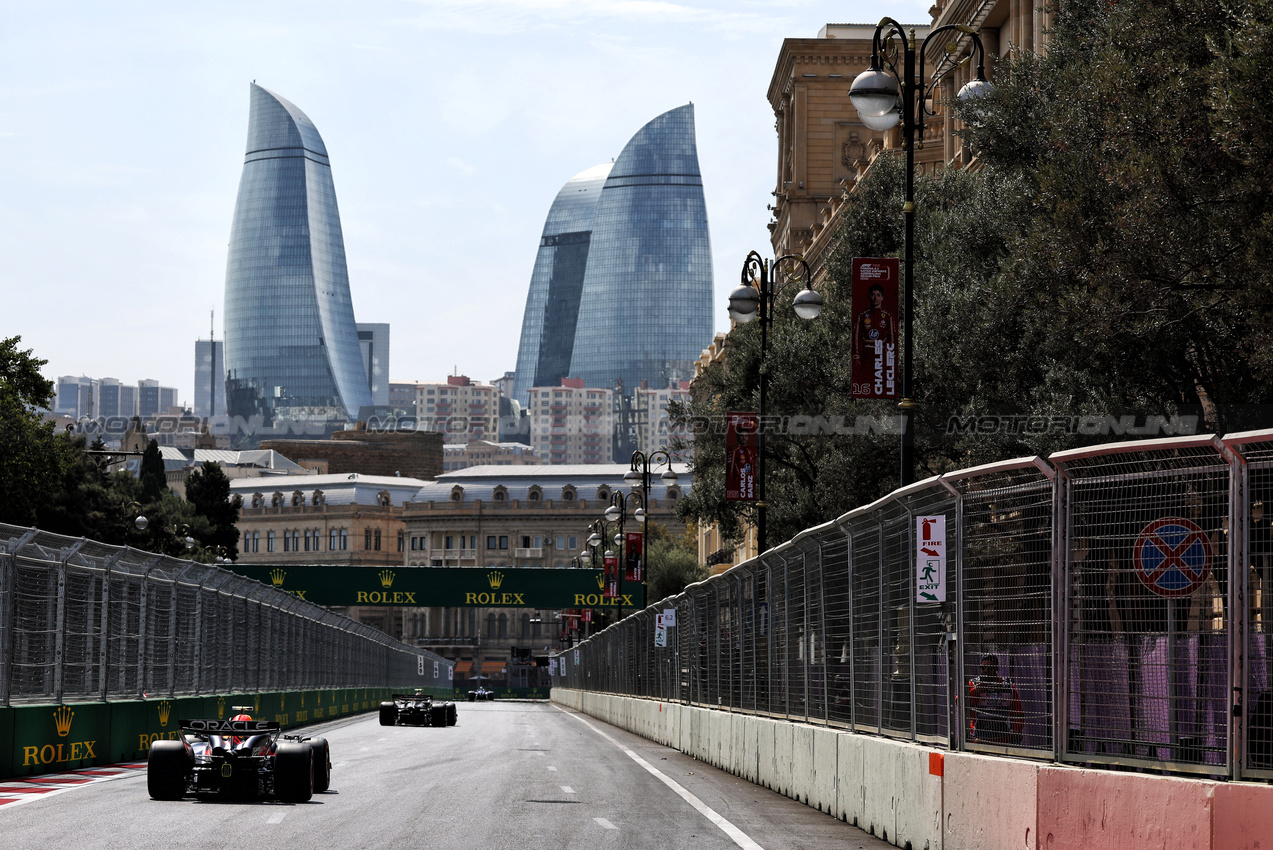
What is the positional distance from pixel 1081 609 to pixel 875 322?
1242 centimetres

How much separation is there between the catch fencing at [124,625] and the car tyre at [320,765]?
13.2ft

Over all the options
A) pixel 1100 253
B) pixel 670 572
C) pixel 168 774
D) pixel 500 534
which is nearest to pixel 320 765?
pixel 168 774

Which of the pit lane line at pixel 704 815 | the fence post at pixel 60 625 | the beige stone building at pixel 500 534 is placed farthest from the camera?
the beige stone building at pixel 500 534

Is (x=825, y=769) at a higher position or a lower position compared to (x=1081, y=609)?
lower

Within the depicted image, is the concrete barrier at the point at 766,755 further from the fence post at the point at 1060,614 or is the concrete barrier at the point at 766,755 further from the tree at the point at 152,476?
the tree at the point at 152,476

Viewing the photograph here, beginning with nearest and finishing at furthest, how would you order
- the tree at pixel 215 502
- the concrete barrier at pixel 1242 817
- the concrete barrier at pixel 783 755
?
1. the concrete barrier at pixel 1242 817
2. the concrete barrier at pixel 783 755
3. the tree at pixel 215 502

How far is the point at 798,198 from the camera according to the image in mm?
77312

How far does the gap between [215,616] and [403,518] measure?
14974 cm

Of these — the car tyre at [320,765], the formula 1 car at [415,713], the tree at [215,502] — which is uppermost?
the tree at [215,502]

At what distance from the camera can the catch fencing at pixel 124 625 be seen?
1880 cm

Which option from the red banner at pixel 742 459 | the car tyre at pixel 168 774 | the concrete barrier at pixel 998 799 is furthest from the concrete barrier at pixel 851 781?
the red banner at pixel 742 459

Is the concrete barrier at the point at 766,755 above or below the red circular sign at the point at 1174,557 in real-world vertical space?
below

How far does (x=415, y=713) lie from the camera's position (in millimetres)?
43656

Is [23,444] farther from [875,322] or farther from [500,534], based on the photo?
[500,534]
